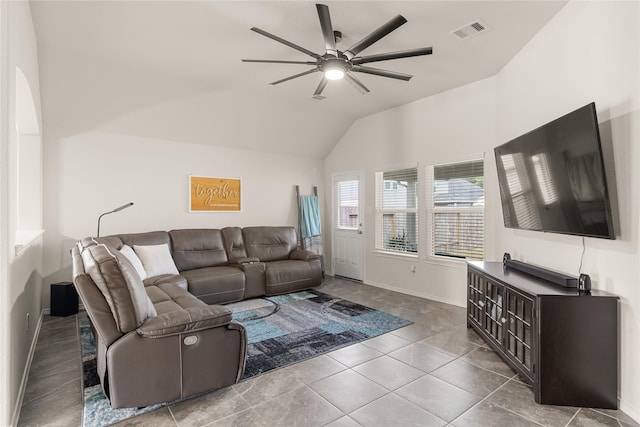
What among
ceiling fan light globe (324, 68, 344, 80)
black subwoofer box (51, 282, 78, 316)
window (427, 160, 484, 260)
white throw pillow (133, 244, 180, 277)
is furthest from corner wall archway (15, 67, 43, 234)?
window (427, 160, 484, 260)

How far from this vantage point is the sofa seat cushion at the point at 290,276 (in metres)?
4.92

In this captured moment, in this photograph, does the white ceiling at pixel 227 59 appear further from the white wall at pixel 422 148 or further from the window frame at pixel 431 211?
the window frame at pixel 431 211

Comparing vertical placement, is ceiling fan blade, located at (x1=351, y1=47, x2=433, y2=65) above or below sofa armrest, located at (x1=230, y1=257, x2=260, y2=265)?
above

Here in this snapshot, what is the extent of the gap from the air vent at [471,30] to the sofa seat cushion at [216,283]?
3.84 metres

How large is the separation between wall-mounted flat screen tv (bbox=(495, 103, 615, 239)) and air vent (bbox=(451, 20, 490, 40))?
Answer: 106cm

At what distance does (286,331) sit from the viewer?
347 cm

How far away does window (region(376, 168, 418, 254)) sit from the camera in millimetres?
5082

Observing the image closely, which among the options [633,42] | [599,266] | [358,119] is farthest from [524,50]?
[358,119]

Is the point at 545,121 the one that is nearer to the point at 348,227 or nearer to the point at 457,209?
the point at 457,209

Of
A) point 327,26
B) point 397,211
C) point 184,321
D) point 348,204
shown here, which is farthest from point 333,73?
point 348,204

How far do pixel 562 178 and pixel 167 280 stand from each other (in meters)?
4.04

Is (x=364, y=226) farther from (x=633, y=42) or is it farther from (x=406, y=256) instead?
(x=633, y=42)

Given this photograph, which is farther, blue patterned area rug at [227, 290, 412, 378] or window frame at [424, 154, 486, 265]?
window frame at [424, 154, 486, 265]

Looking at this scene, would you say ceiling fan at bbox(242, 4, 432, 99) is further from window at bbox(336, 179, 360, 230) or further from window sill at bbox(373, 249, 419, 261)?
window at bbox(336, 179, 360, 230)
